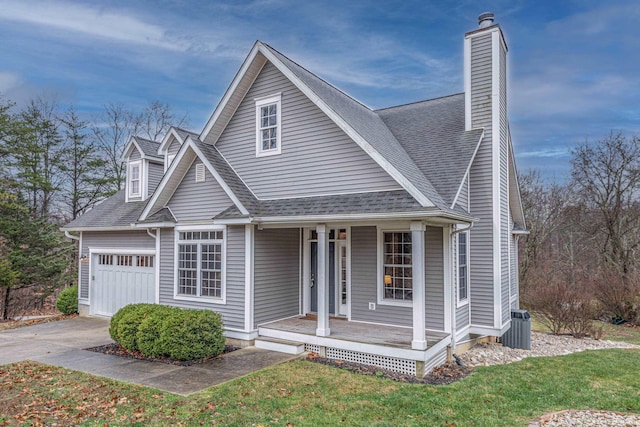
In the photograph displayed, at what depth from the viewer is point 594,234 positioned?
22.5 meters

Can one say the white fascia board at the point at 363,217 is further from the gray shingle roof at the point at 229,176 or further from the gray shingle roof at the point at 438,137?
the gray shingle roof at the point at 229,176

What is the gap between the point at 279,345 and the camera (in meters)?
8.79

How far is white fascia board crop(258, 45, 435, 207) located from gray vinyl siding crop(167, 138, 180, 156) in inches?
205

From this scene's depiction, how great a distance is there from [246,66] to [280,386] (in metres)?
7.75

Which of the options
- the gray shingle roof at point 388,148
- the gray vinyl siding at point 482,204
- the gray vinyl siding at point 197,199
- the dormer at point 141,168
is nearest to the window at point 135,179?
the dormer at point 141,168

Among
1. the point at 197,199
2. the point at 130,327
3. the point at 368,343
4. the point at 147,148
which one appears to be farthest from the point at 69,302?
the point at 368,343

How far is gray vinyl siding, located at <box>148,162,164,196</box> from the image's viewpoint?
14.4m

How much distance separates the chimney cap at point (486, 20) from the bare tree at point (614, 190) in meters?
15.6

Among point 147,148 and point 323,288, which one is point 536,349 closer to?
point 323,288

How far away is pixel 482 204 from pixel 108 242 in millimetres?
12183

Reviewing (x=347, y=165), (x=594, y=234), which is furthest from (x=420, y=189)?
(x=594, y=234)

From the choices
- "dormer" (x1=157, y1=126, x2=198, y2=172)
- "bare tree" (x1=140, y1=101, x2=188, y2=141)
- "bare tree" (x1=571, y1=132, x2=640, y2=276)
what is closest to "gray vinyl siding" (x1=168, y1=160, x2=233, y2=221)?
"dormer" (x1=157, y1=126, x2=198, y2=172)

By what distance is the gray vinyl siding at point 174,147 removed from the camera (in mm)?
13539

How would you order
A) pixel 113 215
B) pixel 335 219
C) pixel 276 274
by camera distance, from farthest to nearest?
pixel 113 215, pixel 276 274, pixel 335 219
